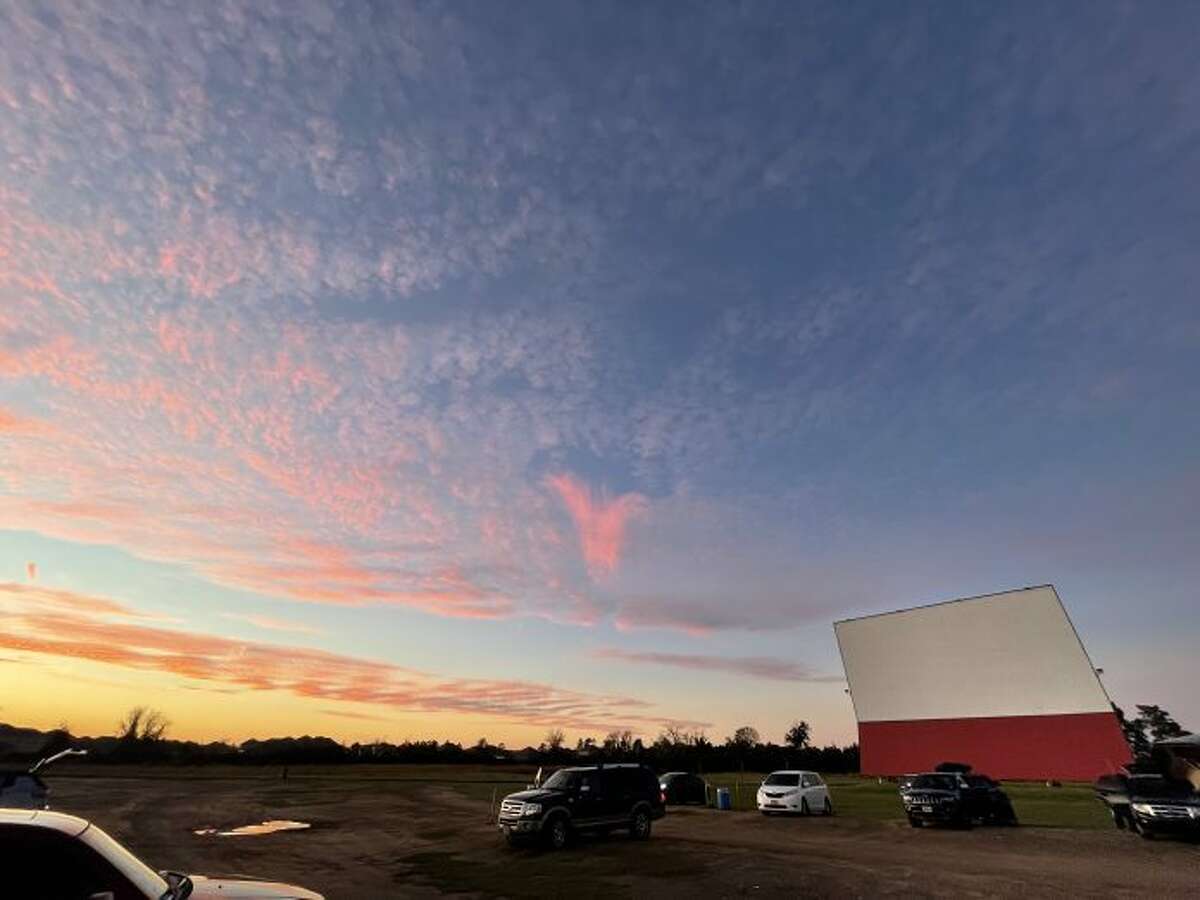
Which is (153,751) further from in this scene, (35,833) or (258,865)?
(35,833)

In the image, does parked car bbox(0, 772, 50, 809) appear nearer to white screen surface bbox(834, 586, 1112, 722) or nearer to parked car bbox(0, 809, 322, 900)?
parked car bbox(0, 809, 322, 900)

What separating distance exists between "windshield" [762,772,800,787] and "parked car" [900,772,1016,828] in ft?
15.3

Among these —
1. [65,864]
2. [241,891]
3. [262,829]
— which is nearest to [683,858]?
[241,891]

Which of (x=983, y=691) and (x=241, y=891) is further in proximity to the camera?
(x=983, y=691)

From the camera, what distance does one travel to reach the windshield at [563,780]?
19453 mm

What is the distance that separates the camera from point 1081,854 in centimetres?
1741

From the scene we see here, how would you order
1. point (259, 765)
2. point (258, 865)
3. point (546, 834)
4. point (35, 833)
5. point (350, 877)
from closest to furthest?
point (35, 833) < point (350, 877) < point (258, 865) < point (546, 834) < point (259, 765)

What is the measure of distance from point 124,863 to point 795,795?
27.8m

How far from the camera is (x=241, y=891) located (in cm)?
518

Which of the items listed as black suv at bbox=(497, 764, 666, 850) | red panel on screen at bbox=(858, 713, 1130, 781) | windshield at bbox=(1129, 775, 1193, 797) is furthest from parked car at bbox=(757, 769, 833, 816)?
red panel on screen at bbox=(858, 713, 1130, 781)

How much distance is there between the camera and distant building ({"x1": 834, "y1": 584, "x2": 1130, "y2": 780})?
165 feet

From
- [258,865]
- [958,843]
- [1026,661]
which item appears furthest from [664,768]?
[258,865]

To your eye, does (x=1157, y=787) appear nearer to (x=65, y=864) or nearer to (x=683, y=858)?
(x=683, y=858)

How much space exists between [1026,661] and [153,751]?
300 ft
